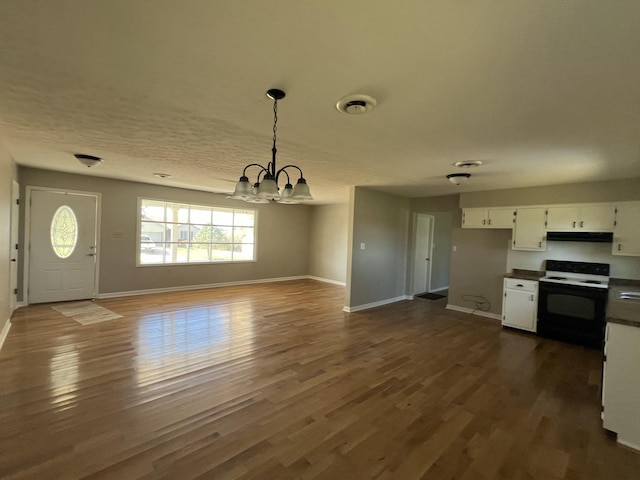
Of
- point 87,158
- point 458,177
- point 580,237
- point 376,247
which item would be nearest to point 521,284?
point 580,237

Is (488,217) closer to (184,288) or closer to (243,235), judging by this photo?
(243,235)

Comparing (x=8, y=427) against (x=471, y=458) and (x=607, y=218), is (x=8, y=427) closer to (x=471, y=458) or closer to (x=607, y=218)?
(x=471, y=458)

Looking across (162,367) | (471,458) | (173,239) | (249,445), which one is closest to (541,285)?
(471,458)

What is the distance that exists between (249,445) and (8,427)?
1.76 m

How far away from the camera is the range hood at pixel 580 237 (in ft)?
13.5

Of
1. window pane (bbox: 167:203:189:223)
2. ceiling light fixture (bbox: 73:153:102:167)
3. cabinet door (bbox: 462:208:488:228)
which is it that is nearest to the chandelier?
ceiling light fixture (bbox: 73:153:102:167)

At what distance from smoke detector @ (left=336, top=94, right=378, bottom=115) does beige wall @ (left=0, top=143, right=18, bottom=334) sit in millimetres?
4138

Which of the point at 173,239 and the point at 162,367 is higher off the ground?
the point at 173,239

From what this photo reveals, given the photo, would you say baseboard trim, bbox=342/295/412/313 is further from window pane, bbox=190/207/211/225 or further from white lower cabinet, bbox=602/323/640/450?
window pane, bbox=190/207/211/225

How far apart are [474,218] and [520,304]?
5.54 ft

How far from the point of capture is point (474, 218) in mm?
5473

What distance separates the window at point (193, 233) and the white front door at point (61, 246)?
898 millimetres

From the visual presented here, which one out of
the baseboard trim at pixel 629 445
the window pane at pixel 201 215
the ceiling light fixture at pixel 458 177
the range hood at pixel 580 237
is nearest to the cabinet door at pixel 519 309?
the range hood at pixel 580 237

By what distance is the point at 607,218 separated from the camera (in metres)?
4.13
